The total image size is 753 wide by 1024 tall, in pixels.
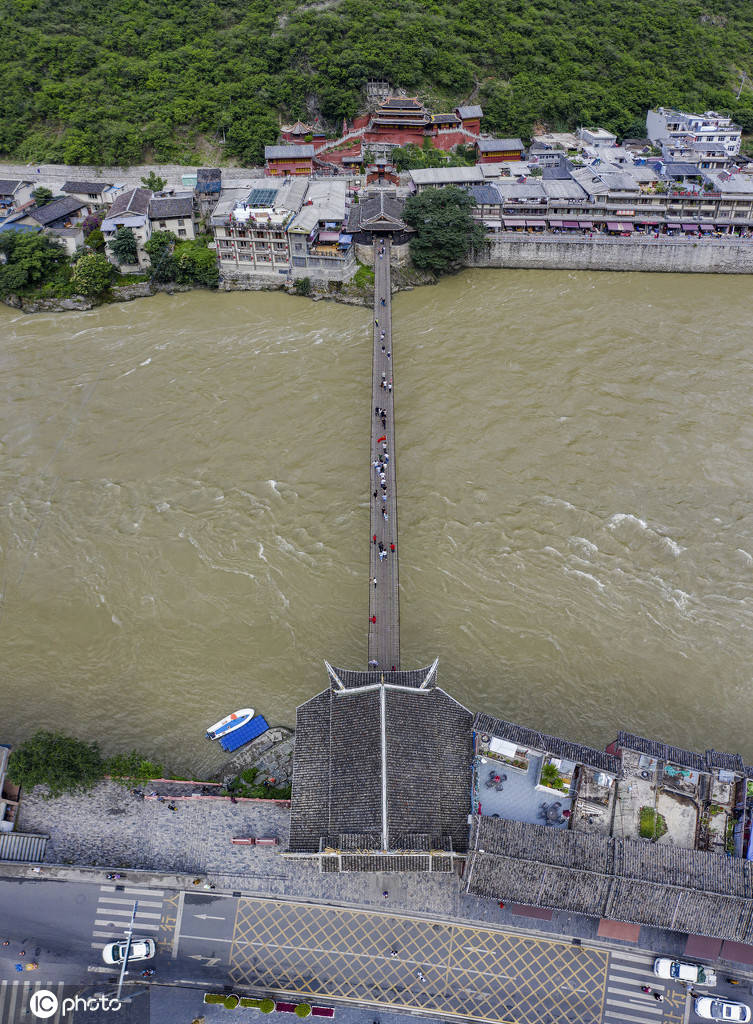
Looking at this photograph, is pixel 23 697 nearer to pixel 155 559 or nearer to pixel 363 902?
pixel 155 559

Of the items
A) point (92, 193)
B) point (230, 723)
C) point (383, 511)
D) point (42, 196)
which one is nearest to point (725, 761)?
point (230, 723)

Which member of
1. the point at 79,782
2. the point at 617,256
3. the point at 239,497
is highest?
the point at 617,256

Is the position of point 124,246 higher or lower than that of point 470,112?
lower

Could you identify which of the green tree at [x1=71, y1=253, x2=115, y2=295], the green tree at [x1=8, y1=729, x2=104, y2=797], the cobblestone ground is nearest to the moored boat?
the cobblestone ground

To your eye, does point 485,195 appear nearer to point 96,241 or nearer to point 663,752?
point 96,241

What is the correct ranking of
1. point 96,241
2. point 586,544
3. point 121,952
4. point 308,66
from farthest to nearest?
point 308,66, point 96,241, point 586,544, point 121,952

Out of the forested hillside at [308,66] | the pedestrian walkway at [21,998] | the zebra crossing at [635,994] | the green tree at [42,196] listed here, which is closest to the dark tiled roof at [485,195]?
the forested hillside at [308,66]

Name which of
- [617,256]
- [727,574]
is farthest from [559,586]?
[617,256]

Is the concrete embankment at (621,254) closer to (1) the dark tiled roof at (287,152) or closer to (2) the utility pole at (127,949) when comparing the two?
(1) the dark tiled roof at (287,152)
